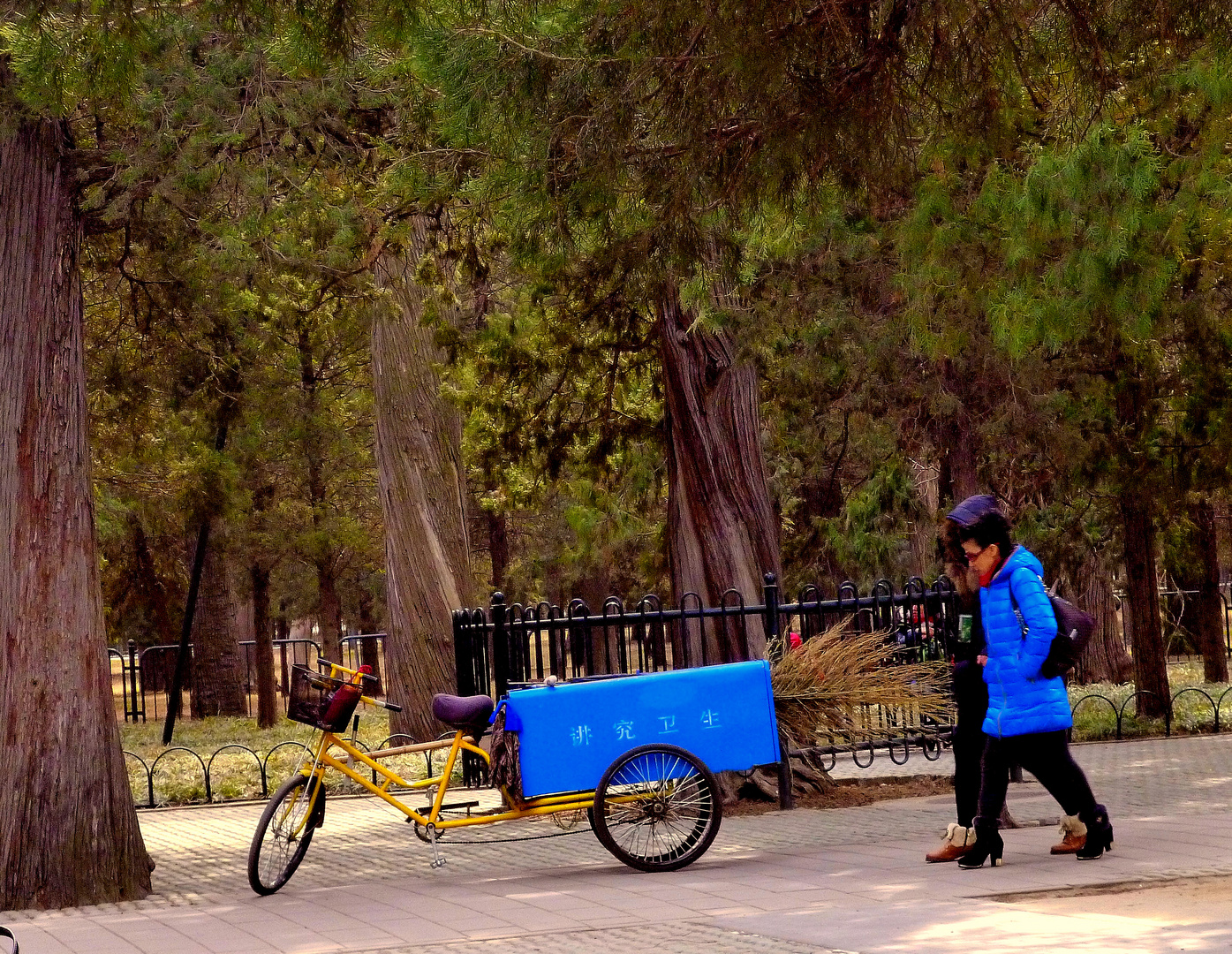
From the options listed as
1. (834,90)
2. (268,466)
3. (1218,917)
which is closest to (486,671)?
(834,90)

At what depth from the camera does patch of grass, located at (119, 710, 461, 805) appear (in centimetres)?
1545

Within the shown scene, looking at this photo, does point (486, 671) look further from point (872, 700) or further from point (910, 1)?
point (910, 1)

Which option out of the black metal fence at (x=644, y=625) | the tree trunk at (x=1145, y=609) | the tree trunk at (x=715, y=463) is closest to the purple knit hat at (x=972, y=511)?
the black metal fence at (x=644, y=625)

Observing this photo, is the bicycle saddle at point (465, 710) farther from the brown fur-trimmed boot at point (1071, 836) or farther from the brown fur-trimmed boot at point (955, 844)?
the brown fur-trimmed boot at point (1071, 836)

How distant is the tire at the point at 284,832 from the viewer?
8.73m

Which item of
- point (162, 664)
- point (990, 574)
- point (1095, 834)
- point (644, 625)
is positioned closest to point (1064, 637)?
point (990, 574)

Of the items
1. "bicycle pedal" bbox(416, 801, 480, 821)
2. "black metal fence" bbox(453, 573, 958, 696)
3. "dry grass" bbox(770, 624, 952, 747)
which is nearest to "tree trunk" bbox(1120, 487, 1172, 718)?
"black metal fence" bbox(453, 573, 958, 696)

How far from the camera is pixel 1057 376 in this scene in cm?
1691

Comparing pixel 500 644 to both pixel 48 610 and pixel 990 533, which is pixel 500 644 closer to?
pixel 48 610

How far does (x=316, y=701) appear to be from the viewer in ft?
29.2

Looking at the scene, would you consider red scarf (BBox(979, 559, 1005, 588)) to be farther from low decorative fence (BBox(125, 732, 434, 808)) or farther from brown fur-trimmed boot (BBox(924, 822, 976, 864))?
low decorative fence (BBox(125, 732, 434, 808))

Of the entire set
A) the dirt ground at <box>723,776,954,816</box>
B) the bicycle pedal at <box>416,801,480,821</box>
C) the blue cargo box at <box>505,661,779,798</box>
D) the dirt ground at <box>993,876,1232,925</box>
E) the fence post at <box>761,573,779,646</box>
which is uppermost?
the fence post at <box>761,573,779,646</box>

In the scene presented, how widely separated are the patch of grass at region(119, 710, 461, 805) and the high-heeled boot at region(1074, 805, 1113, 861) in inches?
200

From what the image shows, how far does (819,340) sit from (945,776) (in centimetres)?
482
